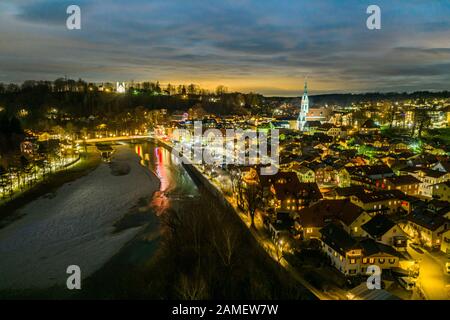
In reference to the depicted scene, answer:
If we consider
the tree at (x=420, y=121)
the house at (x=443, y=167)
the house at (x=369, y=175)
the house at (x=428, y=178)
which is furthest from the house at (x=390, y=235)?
the tree at (x=420, y=121)

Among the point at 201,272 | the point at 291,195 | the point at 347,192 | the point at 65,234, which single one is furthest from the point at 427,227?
the point at 65,234

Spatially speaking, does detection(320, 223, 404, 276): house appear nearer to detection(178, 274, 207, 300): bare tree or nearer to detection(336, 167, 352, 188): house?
detection(178, 274, 207, 300): bare tree

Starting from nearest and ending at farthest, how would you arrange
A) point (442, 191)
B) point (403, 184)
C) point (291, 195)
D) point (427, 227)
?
point (427, 227), point (291, 195), point (442, 191), point (403, 184)

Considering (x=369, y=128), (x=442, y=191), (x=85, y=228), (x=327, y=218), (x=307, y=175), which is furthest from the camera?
(x=369, y=128)

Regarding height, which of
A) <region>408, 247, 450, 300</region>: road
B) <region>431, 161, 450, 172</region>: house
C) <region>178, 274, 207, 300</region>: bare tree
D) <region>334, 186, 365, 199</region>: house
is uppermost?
<region>431, 161, 450, 172</region>: house

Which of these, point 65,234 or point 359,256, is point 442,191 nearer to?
point 359,256

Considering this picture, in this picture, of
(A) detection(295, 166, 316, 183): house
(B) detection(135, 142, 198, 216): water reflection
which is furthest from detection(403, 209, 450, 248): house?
(B) detection(135, 142, 198, 216): water reflection

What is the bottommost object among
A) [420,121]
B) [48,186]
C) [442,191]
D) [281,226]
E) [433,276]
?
[433,276]
